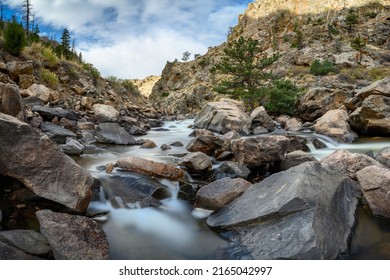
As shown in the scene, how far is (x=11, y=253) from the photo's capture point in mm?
2730

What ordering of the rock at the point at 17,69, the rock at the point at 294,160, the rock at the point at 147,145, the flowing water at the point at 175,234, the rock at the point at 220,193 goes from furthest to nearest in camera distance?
the rock at the point at 17,69
the rock at the point at 147,145
the rock at the point at 294,160
the rock at the point at 220,193
the flowing water at the point at 175,234

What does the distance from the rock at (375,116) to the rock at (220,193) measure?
8.98 metres

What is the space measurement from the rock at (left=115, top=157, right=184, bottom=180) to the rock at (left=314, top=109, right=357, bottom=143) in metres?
7.65

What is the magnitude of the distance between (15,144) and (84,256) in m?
1.75

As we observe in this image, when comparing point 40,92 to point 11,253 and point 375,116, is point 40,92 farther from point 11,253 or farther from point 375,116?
point 375,116

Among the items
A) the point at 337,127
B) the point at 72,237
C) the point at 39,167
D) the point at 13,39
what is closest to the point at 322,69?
the point at 337,127

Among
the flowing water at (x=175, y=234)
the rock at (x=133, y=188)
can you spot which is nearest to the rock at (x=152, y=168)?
the rock at (x=133, y=188)

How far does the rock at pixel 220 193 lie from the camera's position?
4.45 meters

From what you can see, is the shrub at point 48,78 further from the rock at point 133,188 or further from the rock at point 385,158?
the rock at point 385,158

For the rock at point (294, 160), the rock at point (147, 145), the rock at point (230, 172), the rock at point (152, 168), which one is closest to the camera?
the rock at point (152, 168)

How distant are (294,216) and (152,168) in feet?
9.96

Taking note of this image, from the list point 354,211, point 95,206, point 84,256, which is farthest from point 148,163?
point 354,211

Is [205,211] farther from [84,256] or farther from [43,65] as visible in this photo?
[43,65]

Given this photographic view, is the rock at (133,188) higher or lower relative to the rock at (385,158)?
lower
